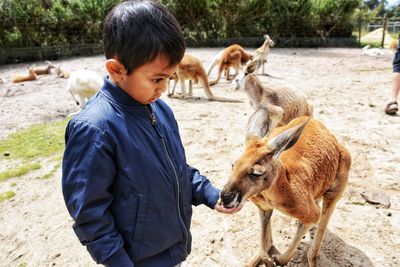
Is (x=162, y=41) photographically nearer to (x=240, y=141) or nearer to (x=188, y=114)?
(x=240, y=141)

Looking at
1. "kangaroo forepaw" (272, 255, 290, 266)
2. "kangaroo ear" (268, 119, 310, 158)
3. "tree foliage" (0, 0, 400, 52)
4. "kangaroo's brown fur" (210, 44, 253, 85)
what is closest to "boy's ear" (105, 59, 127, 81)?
"kangaroo ear" (268, 119, 310, 158)

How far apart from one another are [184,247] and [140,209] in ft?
1.08

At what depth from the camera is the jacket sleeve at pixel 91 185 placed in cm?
104

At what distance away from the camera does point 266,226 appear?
2123 mm

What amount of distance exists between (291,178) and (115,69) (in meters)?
1.22

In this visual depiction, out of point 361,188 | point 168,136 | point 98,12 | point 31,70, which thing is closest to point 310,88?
point 361,188

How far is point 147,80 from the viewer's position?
1.14 m

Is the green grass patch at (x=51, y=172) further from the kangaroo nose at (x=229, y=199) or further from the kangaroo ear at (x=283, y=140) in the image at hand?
the kangaroo ear at (x=283, y=140)

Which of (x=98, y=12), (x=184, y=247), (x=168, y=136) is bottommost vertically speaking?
(x=184, y=247)

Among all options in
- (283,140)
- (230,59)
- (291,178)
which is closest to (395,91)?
(230,59)

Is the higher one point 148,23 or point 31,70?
point 148,23

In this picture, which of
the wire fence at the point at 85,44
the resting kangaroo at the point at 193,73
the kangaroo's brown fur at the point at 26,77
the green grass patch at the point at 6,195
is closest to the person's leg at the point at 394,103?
the resting kangaroo at the point at 193,73

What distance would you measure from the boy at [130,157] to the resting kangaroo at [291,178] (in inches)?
15.2

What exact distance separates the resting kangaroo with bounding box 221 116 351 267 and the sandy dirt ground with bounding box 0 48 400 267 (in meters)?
0.30
